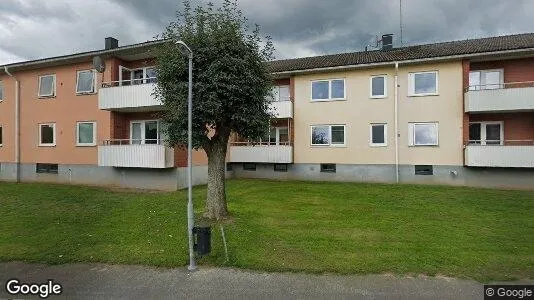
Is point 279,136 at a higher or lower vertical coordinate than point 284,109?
lower

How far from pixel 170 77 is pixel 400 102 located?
13.8 m

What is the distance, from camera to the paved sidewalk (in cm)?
488

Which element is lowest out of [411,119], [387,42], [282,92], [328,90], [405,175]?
[405,175]

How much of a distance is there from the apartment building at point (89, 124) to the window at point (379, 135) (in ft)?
32.7

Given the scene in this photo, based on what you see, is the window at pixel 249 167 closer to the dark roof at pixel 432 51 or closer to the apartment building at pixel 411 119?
the apartment building at pixel 411 119

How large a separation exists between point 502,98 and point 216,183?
14812 millimetres

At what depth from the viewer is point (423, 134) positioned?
57.9 feet

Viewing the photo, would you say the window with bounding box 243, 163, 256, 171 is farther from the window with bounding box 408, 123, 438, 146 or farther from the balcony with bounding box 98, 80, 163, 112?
the window with bounding box 408, 123, 438, 146

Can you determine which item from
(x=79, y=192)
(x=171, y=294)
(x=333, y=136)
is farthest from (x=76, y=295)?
(x=333, y=136)

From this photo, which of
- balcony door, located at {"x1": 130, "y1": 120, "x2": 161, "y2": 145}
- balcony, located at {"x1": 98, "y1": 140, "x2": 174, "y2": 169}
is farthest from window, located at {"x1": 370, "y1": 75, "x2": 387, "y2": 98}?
balcony door, located at {"x1": 130, "y1": 120, "x2": 161, "y2": 145}

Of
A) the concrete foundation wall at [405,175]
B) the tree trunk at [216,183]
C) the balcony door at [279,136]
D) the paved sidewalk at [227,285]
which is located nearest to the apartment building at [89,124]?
the concrete foundation wall at [405,175]

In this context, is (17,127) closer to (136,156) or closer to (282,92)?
(136,156)

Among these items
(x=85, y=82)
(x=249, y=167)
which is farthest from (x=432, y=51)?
(x=85, y=82)

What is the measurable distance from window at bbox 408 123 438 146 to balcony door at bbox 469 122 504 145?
1.80 meters
